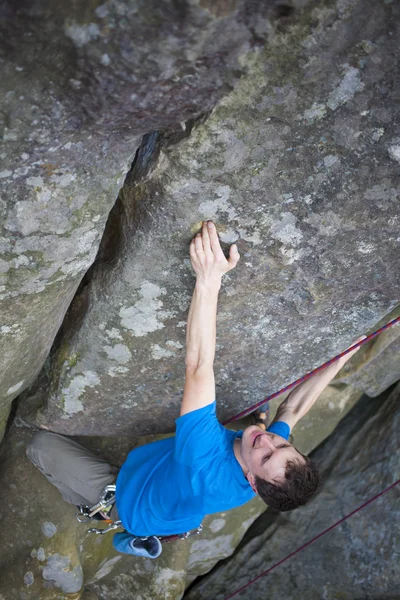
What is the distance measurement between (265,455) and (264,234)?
924 mm

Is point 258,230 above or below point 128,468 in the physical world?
above

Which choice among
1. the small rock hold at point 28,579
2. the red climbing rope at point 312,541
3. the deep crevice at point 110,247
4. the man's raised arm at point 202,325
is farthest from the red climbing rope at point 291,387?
the small rock hold at point 28,579

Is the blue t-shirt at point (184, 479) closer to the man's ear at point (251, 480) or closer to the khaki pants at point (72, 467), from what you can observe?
the man's ear at point (251, 480)

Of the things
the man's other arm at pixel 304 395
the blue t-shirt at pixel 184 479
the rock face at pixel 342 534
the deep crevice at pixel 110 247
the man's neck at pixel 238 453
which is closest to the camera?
the deep crevice at pixel 110 247

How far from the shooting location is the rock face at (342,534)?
3.57 metres

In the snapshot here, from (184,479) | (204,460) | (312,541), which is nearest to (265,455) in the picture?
(204,460)

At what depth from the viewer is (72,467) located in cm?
307

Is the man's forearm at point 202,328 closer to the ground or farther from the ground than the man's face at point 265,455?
farther from the ground

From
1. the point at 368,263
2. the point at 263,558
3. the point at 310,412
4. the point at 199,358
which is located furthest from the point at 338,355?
the point at 263,558

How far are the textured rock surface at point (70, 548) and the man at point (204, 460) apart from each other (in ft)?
2.01

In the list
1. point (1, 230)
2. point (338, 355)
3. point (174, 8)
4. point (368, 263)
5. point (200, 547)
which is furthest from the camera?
point (200, 547)

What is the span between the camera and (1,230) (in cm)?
195

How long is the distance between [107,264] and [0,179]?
2.56ft

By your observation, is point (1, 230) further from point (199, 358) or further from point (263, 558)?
point (263, 558)
